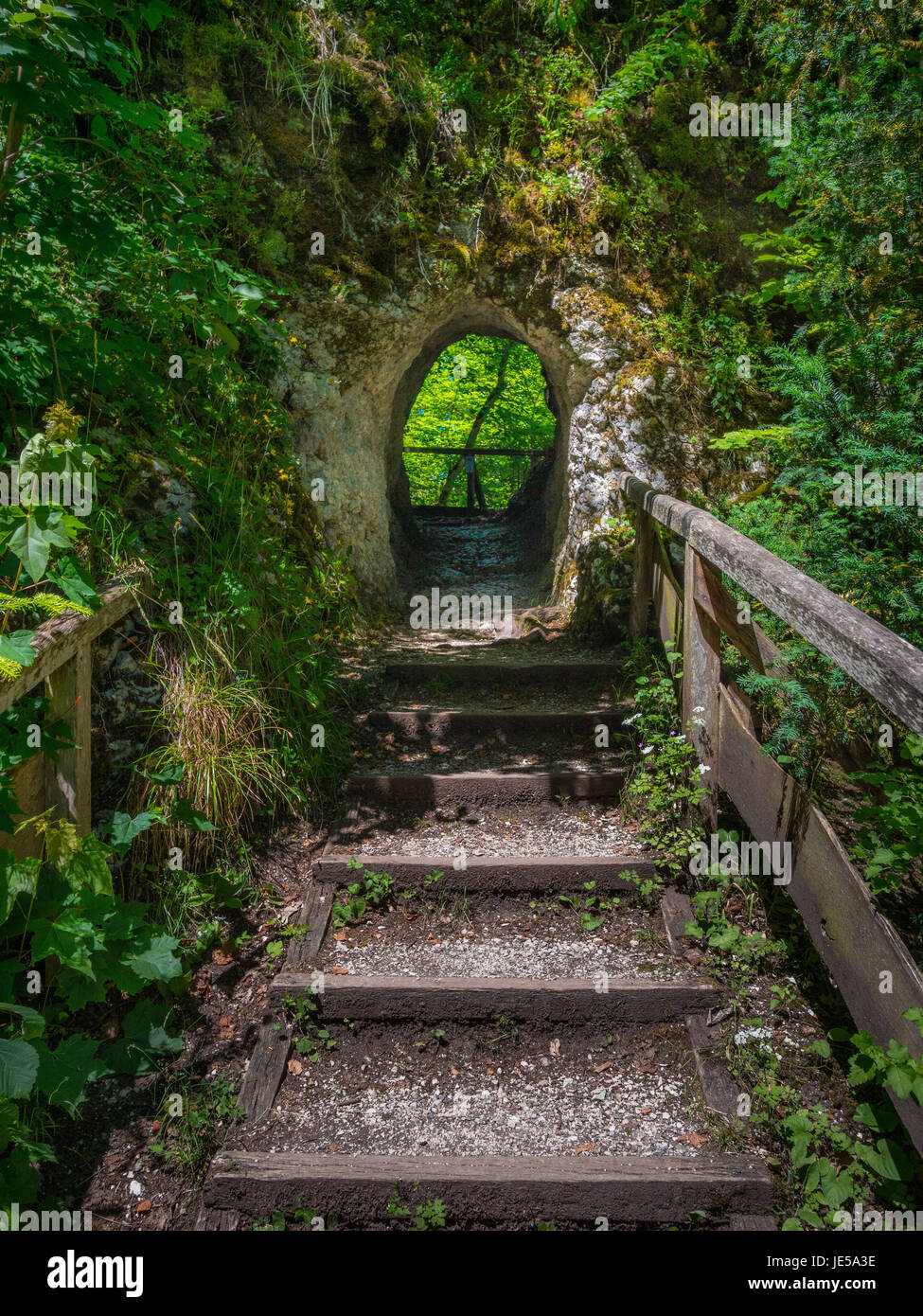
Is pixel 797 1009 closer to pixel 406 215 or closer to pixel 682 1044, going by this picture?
pixel 682 1044

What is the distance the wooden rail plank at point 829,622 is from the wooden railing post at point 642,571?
1782mm

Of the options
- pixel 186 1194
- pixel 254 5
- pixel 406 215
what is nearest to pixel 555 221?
pixel 406 215

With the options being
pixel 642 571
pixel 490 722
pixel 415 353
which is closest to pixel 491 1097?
pixel 490 722

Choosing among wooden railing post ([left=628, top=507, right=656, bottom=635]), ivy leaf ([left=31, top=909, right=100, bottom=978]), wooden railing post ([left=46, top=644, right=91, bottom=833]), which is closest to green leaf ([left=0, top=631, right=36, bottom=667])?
wooden railing post ([left=46, top=644, right=91, bottom=833])

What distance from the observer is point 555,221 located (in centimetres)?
621

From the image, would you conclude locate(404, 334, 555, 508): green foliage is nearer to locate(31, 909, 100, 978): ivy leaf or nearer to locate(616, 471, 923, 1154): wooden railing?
locate(616, 471, 923, 1154): wooden railing

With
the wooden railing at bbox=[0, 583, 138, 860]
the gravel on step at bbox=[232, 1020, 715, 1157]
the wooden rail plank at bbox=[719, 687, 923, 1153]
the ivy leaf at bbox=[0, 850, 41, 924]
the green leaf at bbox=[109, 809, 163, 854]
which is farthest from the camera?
the green leaf at bbox=[109, 809, 163, 854]

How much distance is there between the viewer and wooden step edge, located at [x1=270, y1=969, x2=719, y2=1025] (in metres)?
3.00

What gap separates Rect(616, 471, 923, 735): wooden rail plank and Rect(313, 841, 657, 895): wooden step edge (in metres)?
1.41

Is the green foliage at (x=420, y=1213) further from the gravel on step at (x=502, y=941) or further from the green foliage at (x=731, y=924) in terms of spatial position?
the green foliage at (x=731, y=924)

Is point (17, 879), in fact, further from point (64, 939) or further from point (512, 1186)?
point (512, 1186)

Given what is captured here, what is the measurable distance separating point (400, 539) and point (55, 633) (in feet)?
20.7

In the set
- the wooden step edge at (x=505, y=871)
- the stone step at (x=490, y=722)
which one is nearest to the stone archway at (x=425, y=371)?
the stone step at (x=490, y=722)

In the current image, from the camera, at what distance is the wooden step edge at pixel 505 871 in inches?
141
